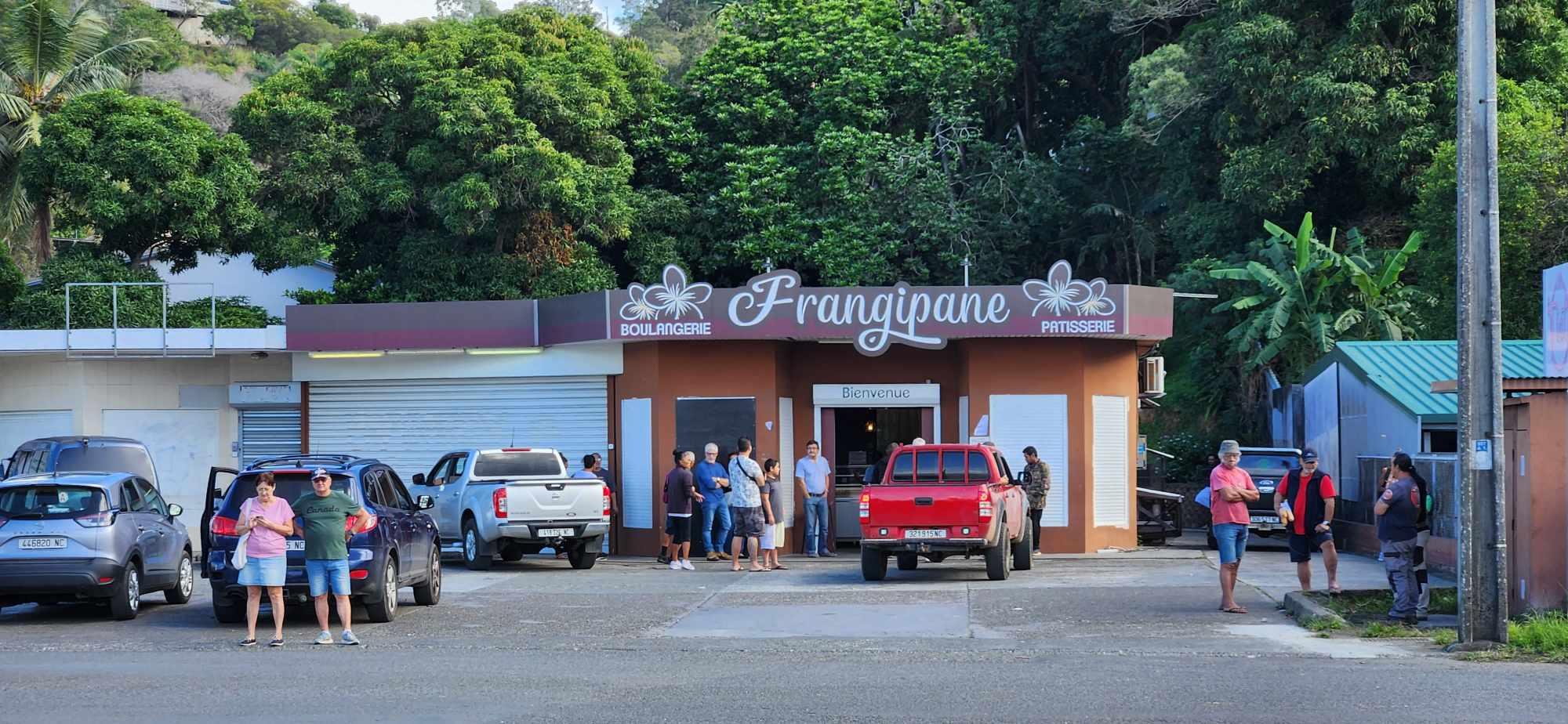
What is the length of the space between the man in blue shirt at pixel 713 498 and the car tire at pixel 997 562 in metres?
4.64

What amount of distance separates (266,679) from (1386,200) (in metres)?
30.7

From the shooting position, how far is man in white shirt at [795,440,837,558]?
80.1 feet

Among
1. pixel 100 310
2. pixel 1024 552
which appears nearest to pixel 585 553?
pixel 1024 552

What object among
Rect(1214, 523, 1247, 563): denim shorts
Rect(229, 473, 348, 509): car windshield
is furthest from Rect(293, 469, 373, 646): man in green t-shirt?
Rect(1214, 523, 1247, 563): denim shorts

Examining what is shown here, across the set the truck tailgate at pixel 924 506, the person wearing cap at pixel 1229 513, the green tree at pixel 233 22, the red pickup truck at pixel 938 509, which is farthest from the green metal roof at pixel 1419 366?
the green tree at pixel 233 22

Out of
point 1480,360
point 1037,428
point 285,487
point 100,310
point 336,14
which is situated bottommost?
point 285,487

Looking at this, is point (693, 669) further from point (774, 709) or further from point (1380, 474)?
point (1380, 474)

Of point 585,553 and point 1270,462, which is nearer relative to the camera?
point 585,553

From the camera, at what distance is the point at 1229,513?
53.7 feet

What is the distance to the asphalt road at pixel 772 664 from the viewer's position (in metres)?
10.4

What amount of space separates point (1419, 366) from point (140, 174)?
81.1 feet

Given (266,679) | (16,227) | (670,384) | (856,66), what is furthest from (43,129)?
(266,679)

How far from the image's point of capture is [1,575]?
612 inches

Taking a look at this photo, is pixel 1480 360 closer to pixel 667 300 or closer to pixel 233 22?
pixel 667 300
